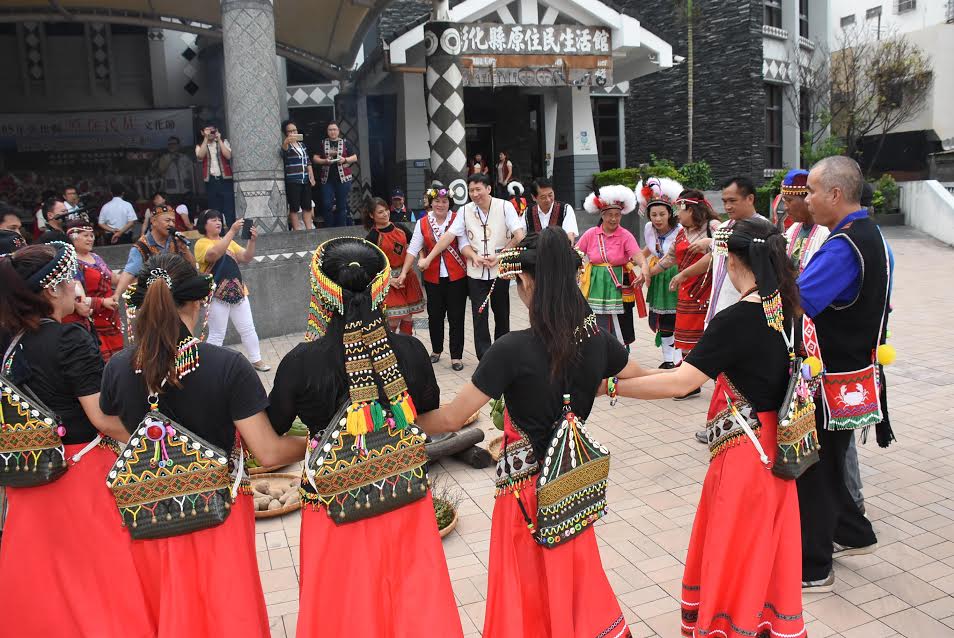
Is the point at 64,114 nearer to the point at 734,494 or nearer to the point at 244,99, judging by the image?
the point at 244,99

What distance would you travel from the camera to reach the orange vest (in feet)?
26.5

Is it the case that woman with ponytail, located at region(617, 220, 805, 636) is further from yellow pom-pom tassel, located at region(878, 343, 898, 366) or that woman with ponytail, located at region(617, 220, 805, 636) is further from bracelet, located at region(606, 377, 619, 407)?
yellow pom-pom tassel, located at region(878, 343, 898, 366)

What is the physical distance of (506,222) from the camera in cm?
786

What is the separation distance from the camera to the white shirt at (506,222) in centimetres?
782

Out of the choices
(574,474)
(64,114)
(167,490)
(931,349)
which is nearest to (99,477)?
(167,490)

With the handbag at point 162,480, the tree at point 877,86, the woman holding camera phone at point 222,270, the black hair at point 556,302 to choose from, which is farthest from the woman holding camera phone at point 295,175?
the tree at point 877,86

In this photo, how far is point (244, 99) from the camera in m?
9.68

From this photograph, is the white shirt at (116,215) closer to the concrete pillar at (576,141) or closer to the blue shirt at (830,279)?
the concrete pillar at (576,141)

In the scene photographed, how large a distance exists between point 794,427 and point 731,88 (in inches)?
762

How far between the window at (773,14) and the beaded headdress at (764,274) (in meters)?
20.1

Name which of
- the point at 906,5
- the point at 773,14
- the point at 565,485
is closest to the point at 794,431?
the point at 565,485

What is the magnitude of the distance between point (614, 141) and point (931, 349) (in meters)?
13.2

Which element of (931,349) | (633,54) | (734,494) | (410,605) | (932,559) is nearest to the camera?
(410,605)

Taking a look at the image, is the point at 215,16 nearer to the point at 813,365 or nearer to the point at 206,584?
the point at 206,584
